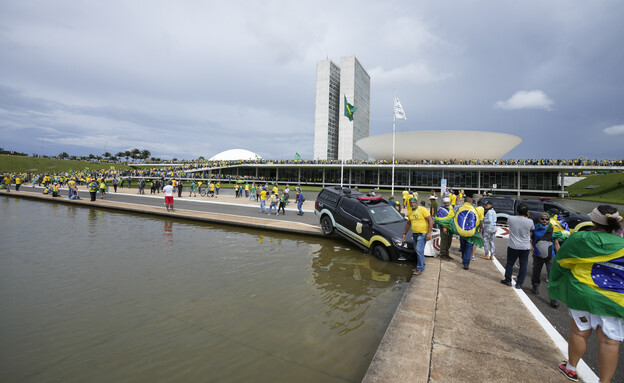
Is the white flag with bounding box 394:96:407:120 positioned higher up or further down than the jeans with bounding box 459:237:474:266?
higher up

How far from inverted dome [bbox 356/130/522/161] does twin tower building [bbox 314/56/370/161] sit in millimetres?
37883

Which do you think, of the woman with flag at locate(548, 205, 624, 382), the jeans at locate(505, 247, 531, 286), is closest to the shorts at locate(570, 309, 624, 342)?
the woman with flag at locate(548, 205, 624, 382)

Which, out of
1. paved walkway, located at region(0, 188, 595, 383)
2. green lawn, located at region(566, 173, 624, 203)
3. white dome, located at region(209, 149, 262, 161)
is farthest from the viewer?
white dome, located at region(209, 149, 262, 161)

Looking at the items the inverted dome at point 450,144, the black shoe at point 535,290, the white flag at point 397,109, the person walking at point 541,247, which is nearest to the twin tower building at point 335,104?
the inverted dome at point 450,144

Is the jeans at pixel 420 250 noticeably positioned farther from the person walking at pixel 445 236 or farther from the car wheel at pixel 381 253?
the person walking at pixel 445 236

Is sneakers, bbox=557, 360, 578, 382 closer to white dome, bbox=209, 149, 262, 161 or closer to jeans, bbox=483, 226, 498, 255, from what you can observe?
jeans, bbox=483, 226, 498, 255

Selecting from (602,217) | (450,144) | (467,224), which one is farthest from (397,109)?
(450,144)

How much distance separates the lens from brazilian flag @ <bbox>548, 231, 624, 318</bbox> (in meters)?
2.65

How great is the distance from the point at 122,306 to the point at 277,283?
2.90 metres

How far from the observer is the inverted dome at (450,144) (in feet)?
188

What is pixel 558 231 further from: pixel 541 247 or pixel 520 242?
pixel 520 242

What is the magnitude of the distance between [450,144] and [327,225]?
5752 centimetres

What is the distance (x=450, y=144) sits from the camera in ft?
193

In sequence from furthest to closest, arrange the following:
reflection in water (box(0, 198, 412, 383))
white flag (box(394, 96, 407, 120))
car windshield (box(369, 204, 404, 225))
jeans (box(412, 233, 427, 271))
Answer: white flag (box(394, 96, 407, 120))
car windshield (box(369, 204, 404, 225))
jeans (box(412, 233, 427, 271))
reflection in water (box(0, 198, 412, 383))
